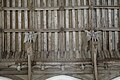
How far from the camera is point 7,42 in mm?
11039

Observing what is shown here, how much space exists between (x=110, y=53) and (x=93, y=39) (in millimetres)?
1389

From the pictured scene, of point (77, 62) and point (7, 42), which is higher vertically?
point (7, 42)

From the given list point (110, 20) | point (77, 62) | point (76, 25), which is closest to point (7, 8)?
point (76, 25)

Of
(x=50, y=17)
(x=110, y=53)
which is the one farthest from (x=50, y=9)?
(x=110, y=53)

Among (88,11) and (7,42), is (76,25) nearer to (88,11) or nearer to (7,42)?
(88,11)

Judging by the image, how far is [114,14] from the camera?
11.1m

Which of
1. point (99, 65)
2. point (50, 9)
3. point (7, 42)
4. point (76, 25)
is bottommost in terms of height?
point (99, 65)

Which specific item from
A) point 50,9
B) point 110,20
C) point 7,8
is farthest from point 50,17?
point 110,20

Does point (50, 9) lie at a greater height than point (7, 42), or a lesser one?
greater

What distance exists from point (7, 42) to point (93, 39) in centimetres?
406

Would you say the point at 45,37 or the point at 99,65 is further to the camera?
the point at 45,37

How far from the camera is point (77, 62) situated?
1029 cm

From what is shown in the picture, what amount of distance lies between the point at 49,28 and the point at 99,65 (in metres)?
2.95

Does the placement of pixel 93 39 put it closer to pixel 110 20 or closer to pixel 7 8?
pixel 110 20
